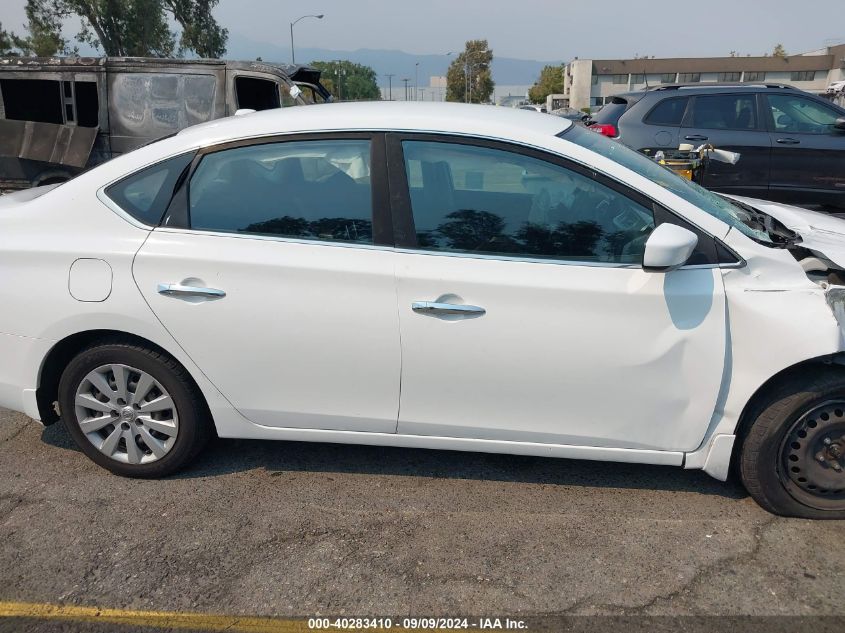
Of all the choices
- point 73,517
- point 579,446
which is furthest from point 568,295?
point 73,517

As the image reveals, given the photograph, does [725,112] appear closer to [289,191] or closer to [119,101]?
[289,191]

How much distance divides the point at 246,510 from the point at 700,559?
1.95 meters

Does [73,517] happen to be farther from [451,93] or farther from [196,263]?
[451,93]

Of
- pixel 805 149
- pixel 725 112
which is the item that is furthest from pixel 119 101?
pixel 805 149

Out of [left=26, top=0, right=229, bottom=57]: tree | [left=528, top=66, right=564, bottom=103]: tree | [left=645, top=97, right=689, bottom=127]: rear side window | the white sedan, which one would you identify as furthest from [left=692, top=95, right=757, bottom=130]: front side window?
[left=528, top=66, right=564, bottom=103]: tree

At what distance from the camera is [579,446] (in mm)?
2945

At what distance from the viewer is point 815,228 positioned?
343 centimetres

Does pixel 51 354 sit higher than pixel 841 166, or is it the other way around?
pixel 841 166

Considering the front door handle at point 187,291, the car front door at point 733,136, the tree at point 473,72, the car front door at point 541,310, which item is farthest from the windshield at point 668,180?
the tree at point 473,72

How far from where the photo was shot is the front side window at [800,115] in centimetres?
743

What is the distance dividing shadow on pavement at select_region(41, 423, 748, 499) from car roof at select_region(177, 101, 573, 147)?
62.8 inches

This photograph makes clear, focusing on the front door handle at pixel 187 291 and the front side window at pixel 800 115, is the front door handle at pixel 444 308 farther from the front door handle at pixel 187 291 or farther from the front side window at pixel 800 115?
the front side window at pixel 800 115

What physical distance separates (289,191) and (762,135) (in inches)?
254

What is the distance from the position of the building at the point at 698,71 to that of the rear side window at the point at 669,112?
76330 mm
